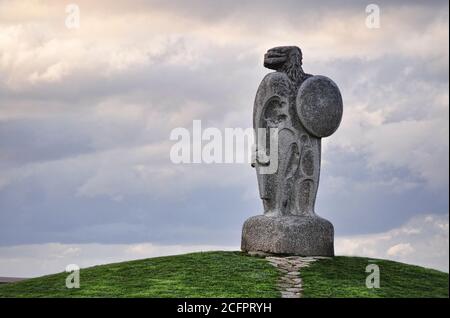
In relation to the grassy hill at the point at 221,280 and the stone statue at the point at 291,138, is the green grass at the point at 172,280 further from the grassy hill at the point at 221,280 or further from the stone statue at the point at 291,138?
the stone statue at the point at 291,138

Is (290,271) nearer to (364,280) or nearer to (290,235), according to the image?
(290,235)

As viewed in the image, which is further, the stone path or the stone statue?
the stone statue

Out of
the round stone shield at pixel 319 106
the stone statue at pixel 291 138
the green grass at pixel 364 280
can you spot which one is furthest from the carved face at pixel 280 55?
the green grass at pixel 364 280

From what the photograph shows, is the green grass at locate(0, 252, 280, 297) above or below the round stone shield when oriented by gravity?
below

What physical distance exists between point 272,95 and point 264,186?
107 inches

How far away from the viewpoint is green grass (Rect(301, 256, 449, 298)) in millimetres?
20109

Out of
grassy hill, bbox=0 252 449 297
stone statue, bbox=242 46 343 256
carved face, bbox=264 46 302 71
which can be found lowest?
grassy hill, bbox=0 252 449 297

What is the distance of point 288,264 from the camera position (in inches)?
874

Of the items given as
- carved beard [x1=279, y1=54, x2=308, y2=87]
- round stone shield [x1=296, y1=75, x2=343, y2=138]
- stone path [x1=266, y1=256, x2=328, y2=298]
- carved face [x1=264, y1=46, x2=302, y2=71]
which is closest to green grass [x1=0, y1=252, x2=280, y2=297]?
stone path [x1=266, y1=256, x2=328, y2=298]

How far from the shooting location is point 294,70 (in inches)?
Result: 950

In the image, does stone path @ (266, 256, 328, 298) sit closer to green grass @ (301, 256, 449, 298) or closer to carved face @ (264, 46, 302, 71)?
green grass @ (301, 256, 449, 298)

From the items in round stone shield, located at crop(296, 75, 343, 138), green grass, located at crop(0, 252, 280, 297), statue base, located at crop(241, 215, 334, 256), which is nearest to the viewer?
green grass, located at crop(0, 252, 280, 297)

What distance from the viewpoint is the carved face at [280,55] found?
2417 cm
